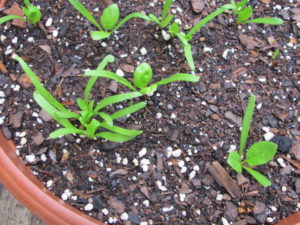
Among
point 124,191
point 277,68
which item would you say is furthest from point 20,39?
point 277,68

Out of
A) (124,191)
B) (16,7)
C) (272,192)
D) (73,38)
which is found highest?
(16,7)

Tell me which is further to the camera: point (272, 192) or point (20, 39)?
point (20, 39)

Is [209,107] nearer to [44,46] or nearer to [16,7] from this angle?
[44,46]

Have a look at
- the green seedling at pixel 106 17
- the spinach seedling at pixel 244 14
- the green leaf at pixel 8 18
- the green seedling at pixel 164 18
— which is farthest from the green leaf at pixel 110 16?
the spinach seedling at pixel 244 14

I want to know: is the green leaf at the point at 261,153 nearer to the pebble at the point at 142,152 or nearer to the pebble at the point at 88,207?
the pebble at the point at 142,152

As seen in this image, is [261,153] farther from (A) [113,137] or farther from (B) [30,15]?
(B) [30,15]

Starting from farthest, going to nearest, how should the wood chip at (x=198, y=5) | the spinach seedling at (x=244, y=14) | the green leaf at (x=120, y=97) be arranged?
the wood chip at (x=198, y=5), the spinach seedling at (x=244, y=14), the green leaf at (x=120, y=97)
